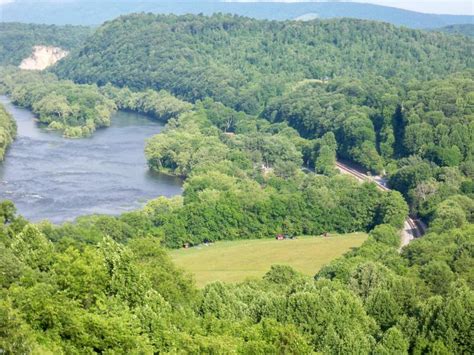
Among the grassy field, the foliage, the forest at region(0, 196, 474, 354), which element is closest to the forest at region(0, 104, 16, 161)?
the foliage

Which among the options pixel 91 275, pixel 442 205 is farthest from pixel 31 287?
pixel 442 205

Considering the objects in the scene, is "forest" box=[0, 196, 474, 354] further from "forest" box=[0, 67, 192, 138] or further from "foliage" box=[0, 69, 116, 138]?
"forest" box=[0, 67, 192, 138]

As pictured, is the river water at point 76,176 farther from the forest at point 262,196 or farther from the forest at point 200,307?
the forest at point 200,307

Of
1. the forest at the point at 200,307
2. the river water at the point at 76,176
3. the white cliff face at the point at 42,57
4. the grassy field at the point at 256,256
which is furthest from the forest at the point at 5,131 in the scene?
the white cliff face at the point at 42,57

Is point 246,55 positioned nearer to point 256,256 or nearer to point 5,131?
point 5,131

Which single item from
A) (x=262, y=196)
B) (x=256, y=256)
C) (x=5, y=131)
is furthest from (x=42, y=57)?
(x=256, y=256)
